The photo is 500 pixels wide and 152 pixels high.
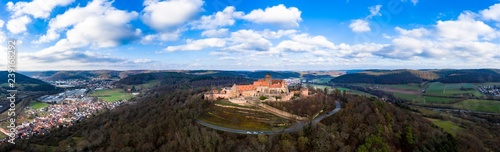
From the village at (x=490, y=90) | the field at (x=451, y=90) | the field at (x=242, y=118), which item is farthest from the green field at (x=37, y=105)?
the village at (x=490, y=90)

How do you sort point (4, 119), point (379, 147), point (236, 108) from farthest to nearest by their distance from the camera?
point (4, 119) < point (236, 108) < point (379, 147)

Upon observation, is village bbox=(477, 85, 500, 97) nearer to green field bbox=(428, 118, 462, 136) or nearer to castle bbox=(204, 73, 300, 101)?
green field bbox=(428, 118, 462, 136)

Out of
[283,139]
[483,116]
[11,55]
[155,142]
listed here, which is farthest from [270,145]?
[483,116]

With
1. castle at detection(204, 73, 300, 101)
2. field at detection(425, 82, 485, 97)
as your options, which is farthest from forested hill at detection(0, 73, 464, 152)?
field at detection(425, 82, 485, 97)

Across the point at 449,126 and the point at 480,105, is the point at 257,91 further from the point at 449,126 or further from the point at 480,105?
the point at 480,105

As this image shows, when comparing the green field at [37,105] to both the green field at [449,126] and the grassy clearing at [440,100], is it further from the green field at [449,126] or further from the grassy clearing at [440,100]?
the grassy clearing at [440,100]

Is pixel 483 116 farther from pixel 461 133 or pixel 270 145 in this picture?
pixel 270 145
